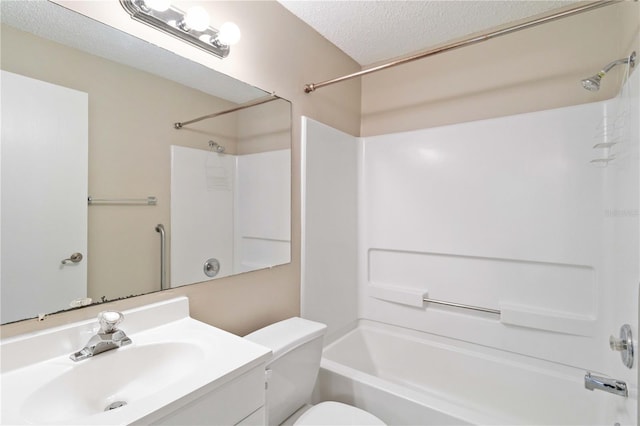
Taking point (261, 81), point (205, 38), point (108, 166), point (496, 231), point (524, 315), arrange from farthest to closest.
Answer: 1. point (496, 231)
2. point (524, 315)
3. point (261, 81)
4. point (205, 38)
5. point (108, 166)

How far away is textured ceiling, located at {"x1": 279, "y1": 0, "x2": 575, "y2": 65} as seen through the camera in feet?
5.51

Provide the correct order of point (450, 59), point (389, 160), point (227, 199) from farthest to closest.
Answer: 1. point (389, 160)
2. point (450, 59)
3. point (227, 199)

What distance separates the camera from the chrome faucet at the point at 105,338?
880 mm

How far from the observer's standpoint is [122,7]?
3.40ft

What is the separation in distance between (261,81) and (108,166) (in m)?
0.87

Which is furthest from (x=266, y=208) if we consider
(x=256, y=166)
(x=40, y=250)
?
(x=40, y=250)

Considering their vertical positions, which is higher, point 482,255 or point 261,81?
point 261,81

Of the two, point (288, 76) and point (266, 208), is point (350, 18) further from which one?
point (266, 208)

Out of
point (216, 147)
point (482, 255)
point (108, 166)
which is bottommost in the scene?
point (482, 255)

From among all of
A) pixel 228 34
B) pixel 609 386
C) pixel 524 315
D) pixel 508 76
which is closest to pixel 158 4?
pixel 228 34

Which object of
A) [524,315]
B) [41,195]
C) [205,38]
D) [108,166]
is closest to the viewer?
[41,195]

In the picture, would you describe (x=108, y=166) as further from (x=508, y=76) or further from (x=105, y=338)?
(x=508, y=76)

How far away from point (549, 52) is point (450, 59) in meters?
0.55

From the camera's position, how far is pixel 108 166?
101cm
